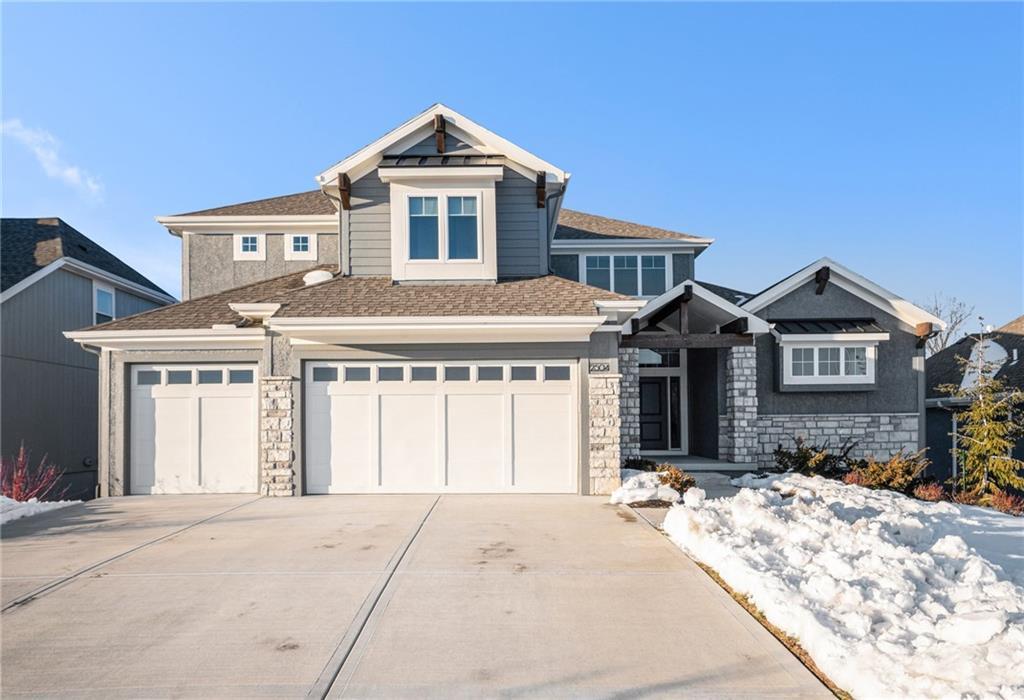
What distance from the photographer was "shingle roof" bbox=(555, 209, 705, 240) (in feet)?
54.0

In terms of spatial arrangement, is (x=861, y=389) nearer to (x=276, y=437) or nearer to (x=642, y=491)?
(x=642, y=491)

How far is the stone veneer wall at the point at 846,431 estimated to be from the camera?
14234 mm

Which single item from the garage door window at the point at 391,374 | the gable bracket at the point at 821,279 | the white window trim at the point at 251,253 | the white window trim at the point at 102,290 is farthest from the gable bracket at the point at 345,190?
the gable bracket at the point at 821,279

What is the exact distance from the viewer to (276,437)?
36.5 ft

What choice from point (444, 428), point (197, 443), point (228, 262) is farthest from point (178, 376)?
point (444, 428)

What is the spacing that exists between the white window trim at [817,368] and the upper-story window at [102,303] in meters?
17.2

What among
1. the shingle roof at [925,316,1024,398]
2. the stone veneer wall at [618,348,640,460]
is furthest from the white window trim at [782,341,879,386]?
the shingle roof at [925,316,1024,398]

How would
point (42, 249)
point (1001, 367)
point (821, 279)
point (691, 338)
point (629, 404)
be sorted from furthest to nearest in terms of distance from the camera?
point (1001, 367) → point (42, 249) → point (821, 279) → point (629, 404) → point (691, 338)

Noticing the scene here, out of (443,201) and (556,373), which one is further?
(443,201)

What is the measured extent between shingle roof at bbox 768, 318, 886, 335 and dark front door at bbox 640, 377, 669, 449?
312 centimetres

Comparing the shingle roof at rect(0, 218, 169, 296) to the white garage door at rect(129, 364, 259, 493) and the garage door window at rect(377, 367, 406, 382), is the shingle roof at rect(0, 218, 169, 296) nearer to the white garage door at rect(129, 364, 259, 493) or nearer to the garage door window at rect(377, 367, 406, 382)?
the white garage door at rect(129, 364, 259, 493)

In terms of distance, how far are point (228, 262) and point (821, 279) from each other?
44.8 ft

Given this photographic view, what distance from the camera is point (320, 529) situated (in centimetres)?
844

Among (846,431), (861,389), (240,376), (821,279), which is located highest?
(821,279)
